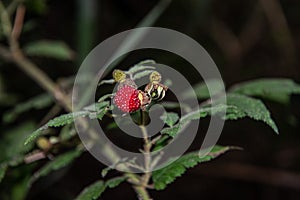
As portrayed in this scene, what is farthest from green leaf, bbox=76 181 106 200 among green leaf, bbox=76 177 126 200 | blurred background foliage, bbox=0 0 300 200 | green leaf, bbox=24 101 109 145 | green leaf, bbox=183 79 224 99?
blurred background foliage, bbox=0 0 300 200

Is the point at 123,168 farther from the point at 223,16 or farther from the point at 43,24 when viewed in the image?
the point at 223,16

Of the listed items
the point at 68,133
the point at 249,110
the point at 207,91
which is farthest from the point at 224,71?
the point at 249,110

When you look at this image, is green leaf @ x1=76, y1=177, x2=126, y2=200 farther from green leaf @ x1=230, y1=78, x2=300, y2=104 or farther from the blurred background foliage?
the blurred background foliage

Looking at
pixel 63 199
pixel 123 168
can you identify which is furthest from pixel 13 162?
pixel 63 199

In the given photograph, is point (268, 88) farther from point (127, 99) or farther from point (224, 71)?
point (224, 71)

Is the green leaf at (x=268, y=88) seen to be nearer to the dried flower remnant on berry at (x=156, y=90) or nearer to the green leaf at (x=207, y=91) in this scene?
the green leaf at (x=207, y=91)
